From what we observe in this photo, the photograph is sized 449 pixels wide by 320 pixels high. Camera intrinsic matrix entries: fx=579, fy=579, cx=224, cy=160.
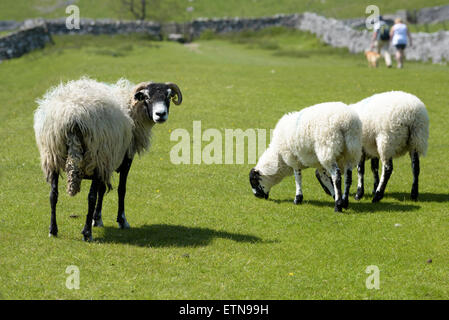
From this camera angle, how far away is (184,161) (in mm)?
A: 14836

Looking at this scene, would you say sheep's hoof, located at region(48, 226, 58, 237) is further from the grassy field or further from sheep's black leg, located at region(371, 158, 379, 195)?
sheep's black leg, located at region(371, 158, 379, 195)

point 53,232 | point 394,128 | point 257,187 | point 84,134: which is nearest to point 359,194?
point 394,128

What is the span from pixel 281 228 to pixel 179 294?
3.35 meters

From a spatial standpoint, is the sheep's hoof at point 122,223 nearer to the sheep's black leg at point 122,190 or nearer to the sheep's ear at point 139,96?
the sheep's black leg at point 122,190

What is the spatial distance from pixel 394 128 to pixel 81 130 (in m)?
6.07

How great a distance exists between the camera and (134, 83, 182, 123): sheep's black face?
930 centimetres

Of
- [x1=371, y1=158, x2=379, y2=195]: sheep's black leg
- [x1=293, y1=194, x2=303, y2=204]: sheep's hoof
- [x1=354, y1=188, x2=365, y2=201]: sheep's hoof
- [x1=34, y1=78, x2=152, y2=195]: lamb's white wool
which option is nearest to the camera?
[x1=34, y1=78, x2=152, y2=195]: lamb's white wool

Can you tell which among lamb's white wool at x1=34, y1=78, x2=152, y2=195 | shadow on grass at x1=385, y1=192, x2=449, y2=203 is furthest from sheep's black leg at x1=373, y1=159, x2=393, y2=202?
lamb's white wool at x1=34, y1=78, x2=152, y2=195

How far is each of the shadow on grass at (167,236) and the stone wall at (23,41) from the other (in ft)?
89.5

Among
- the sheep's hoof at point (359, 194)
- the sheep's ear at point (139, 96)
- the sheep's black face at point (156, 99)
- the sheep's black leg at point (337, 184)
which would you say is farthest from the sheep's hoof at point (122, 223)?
the sheep's hoof at point (359, 194)

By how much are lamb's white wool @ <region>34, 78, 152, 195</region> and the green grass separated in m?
39.0

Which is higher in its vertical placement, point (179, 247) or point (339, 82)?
point (339, 82)
